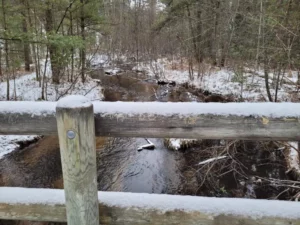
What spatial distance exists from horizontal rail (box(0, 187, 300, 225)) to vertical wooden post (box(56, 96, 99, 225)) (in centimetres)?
12

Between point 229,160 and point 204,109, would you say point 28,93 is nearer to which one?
point 229,160

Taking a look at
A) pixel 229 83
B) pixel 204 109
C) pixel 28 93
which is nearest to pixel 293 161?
pixel 204 109

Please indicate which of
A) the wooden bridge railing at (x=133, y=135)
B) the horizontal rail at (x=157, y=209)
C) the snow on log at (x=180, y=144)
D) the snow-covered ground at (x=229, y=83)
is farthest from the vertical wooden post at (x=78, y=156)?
the snow-covered ground at (x=229, y=83)

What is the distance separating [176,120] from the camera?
3.77 feet

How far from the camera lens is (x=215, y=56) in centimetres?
1666

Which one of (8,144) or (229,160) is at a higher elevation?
(8,144)

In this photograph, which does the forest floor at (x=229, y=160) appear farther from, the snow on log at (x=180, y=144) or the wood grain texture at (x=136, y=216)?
the wood grain texture at (x=136, y=216)

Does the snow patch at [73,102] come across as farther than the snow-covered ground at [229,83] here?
No

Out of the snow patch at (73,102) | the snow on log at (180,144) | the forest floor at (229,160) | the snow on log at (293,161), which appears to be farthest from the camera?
the snow on log at (180,144)

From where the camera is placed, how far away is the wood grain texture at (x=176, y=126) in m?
1.12

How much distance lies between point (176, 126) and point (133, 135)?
22cm

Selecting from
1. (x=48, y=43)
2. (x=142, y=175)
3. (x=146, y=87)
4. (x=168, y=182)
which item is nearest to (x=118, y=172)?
(x=142, y=175)

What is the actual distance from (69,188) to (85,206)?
0.12 m

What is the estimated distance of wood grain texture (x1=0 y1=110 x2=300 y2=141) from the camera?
3.67ft
